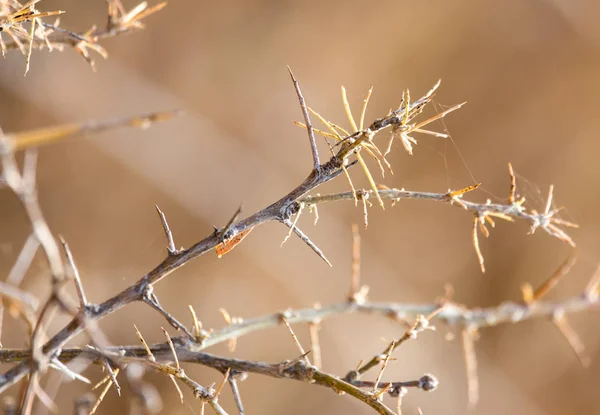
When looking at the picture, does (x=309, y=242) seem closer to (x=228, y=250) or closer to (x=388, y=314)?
(x=228, y=250)

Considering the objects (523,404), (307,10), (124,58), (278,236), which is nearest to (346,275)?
(278,236)

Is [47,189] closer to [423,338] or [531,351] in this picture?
[423,338]

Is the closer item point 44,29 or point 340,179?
point 44,29

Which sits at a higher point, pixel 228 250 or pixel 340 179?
pixel 340 179

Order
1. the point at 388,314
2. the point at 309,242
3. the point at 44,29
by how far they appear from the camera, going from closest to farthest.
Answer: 1. the point at 309,242
2. the point at 44,29
3. the point at 388,314

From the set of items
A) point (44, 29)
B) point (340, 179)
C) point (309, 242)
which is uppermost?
point (340, 179)

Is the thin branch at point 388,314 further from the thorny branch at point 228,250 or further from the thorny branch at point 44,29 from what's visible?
the thorny branch at point 44,29

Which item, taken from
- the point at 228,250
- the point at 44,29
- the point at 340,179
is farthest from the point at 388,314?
the point at 340,179

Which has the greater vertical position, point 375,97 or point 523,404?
point 375,97

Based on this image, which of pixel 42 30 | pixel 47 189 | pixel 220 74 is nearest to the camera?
pixel 42 30
